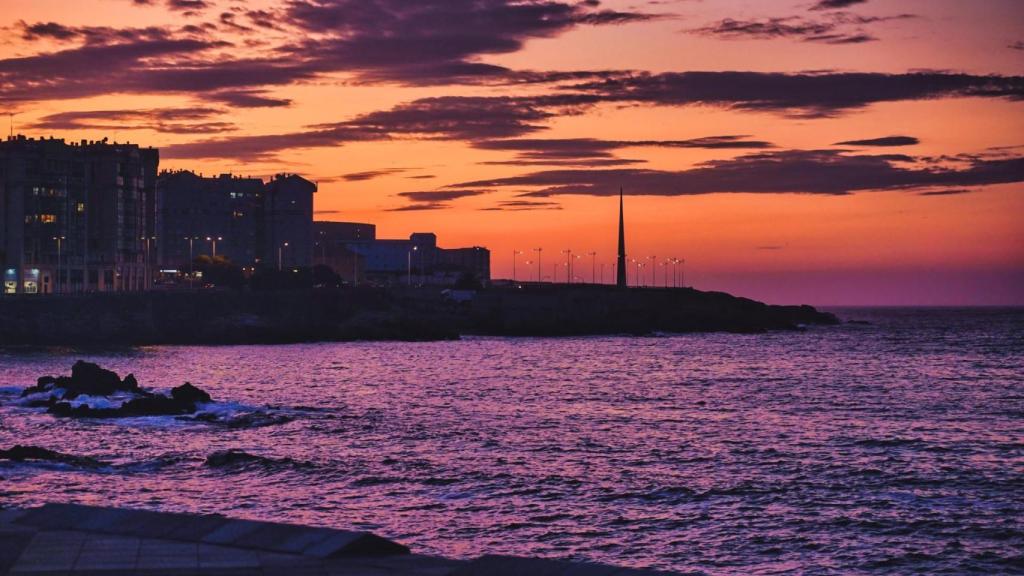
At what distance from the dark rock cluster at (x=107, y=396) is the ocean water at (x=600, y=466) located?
139cm

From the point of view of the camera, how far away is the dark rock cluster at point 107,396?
203 ft

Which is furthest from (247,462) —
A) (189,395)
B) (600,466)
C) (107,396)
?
(107,396)

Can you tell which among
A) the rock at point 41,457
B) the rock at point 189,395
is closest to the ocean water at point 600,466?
the rock at point 41,457

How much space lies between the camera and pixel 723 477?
4362 centimetres

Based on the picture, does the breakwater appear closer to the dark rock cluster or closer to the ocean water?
the ocean water

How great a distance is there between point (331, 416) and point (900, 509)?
3573cm

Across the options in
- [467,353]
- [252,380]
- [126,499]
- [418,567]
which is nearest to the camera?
[418,567]

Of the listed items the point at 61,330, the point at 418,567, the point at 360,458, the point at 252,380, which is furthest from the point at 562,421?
the point at 61,330

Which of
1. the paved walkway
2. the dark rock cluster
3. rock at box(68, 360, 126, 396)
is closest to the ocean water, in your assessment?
the dark rock cluster

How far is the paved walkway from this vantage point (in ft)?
60.5

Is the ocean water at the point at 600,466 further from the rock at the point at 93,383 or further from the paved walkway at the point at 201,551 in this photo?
the paved walkway at the point at 201,551

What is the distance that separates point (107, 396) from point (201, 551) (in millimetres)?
53518

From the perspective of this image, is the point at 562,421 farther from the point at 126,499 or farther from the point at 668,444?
the point at 126,499

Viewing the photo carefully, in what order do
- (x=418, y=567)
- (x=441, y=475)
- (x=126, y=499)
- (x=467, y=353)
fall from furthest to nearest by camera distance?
(x=467, y=353) → (x=441, y=475) → (x=126, y=499) → (x=418, y=567)
